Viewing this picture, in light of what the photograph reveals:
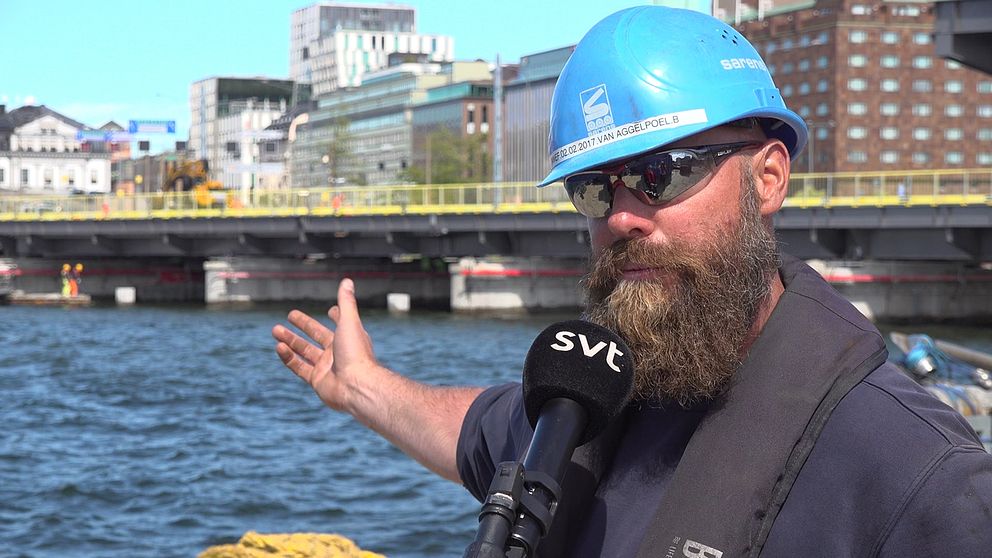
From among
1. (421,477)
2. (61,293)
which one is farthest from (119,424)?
(61,293)

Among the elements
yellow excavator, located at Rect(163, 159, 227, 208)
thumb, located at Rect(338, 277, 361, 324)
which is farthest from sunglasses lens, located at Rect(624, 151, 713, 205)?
yellow excavator, located at Rect(163, 159, 227, 208)

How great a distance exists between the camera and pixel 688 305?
243 centimetres

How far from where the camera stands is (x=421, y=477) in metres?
19.1

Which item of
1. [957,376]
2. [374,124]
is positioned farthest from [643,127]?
[374,124]

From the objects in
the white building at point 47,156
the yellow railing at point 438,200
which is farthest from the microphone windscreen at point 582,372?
the white building at point 47,156

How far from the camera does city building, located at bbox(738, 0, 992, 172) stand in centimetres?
10669

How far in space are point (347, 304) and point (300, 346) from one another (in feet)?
0.66

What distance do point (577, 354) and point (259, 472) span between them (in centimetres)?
1817

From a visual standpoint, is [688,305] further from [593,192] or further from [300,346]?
[300,346]

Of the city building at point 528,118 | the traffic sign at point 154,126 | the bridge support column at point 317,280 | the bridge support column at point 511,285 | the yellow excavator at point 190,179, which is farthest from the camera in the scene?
the traffic sign at point 154,126

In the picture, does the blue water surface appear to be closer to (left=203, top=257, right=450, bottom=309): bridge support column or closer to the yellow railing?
the yellow railing

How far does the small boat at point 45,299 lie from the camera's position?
228 ft

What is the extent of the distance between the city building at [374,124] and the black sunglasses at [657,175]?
418ft

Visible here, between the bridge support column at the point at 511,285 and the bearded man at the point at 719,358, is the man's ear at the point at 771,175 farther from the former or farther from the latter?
the bridge support column at the point at 511,285
